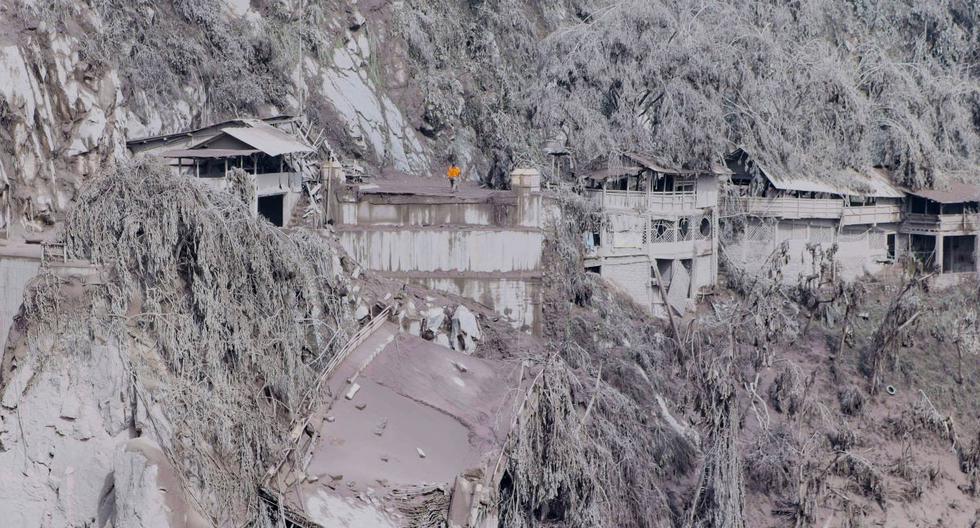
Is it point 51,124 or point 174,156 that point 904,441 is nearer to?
point 174,156

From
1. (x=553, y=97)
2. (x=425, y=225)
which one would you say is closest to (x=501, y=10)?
(x=553, y=97)

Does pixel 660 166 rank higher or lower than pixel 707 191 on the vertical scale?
higher

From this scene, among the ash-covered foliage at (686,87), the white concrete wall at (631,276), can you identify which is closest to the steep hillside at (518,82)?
the ash-covered foliage at (686,87)

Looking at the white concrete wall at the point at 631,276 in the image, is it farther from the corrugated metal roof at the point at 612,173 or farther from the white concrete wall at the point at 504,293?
the white concrete wall at the point at 504,293

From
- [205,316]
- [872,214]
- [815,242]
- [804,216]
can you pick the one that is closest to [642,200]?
[804,216]

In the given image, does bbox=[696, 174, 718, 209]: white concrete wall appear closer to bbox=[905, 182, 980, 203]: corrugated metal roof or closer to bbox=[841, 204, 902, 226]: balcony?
bbox=[841, 204, 902, 226]: balcony

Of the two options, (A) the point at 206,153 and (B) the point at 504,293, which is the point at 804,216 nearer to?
(B) the point at 504,293
